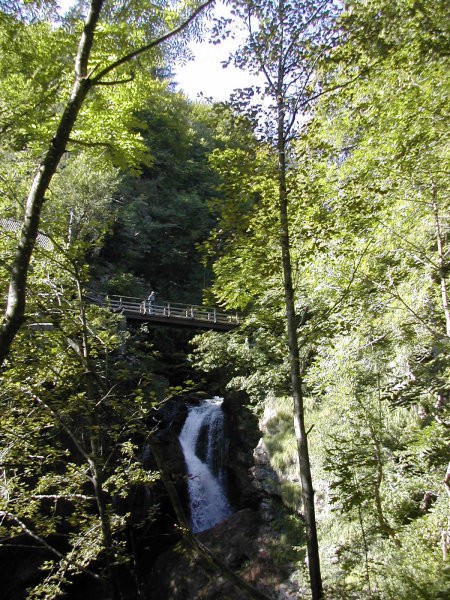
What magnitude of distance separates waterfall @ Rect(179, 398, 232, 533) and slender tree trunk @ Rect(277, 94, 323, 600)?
9.08 metres

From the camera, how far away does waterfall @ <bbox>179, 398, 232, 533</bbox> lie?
13.0m

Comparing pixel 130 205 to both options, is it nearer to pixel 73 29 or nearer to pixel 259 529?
pixel 259 529

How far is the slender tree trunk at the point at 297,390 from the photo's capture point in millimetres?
3527

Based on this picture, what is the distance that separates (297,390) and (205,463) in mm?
11822

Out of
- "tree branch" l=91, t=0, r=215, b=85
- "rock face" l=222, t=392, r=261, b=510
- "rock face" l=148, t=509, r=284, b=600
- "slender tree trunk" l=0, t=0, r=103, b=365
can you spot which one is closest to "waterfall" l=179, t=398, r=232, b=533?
"rock face" l=222, t=392, r=261, b=510

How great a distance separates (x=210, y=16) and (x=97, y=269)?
66.5 ft

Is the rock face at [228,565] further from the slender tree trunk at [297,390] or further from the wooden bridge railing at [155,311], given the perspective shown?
the wooden bridge railing at [155,311]

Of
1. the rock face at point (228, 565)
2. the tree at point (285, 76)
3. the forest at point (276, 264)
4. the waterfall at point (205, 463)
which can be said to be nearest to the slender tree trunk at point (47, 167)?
the forest at point (276, 264)

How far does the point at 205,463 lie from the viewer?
47.5ft

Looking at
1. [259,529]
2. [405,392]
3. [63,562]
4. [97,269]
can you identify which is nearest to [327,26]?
[405,392]

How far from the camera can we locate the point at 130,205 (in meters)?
23.9

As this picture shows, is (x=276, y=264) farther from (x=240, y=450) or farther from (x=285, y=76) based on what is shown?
(x=240, y=450)

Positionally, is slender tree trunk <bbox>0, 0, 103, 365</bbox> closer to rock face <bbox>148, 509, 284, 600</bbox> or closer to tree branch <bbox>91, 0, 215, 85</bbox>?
tree branch <bbox>91, 0, 215, 85</bbox>

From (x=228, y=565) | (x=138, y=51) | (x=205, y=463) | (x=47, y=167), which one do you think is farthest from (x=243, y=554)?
(x=138, y=51)
